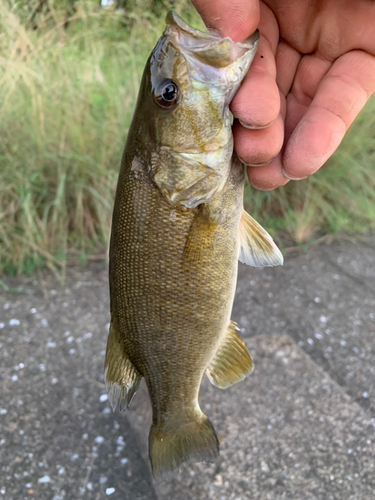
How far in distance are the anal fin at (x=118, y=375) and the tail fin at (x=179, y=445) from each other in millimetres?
216

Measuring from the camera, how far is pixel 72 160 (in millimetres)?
3131

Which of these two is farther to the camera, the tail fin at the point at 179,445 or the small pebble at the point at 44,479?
the small pebble at the point at 44,479

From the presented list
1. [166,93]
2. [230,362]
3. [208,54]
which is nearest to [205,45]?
[208,54]

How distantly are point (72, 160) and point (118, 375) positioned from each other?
88.3 inches

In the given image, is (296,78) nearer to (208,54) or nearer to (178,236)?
(208,54)

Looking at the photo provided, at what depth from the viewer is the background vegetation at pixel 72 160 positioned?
3.04 meters

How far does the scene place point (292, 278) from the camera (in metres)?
3.14

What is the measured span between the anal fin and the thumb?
1.10 metres

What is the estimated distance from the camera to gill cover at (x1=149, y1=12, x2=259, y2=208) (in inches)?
44.3

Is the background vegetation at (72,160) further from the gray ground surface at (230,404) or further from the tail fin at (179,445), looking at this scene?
the tail fin at (179,445)

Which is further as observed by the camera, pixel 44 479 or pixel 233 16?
pixel 44 479

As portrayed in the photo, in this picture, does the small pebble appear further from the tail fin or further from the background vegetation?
the background vegetation

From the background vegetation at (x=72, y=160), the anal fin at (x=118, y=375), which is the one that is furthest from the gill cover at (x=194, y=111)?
the background vegetation at (x=72, y=160)

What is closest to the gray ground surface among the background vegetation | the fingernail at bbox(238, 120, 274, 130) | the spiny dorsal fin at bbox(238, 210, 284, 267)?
the background vegetation
